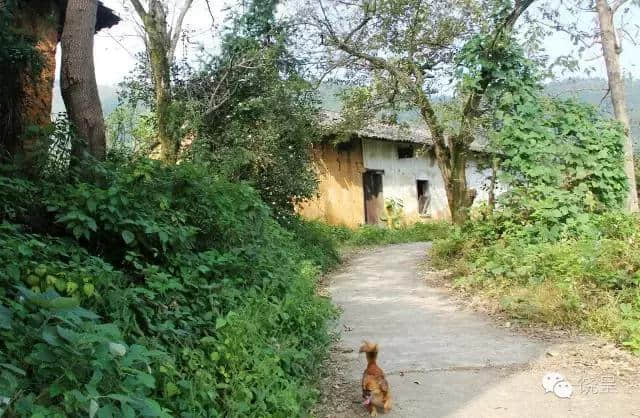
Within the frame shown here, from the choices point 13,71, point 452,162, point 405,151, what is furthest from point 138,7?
point 405,151

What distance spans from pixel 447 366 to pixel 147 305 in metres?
2.86

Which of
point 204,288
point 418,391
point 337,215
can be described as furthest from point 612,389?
point 337,215

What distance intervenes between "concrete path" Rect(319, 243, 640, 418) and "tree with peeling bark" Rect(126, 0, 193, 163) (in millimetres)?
4491

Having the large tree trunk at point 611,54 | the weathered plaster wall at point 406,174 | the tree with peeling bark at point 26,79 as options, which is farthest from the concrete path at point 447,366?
the weathered plaster wall at point 406,174

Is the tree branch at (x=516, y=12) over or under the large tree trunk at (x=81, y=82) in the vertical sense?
over

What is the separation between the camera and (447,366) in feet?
17.1

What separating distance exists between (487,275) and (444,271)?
201 cm

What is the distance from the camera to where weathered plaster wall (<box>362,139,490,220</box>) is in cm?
2203

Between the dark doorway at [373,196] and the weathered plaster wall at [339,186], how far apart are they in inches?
21.8

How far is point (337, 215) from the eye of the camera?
67.7 feet

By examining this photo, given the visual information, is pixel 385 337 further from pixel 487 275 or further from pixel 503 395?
pixel 487 275

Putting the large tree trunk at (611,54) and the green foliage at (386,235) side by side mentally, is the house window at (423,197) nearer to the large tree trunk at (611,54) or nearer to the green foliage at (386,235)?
the green foliage at (386,235)

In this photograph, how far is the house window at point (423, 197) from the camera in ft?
80.2

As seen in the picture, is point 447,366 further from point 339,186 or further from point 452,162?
point 339,186
